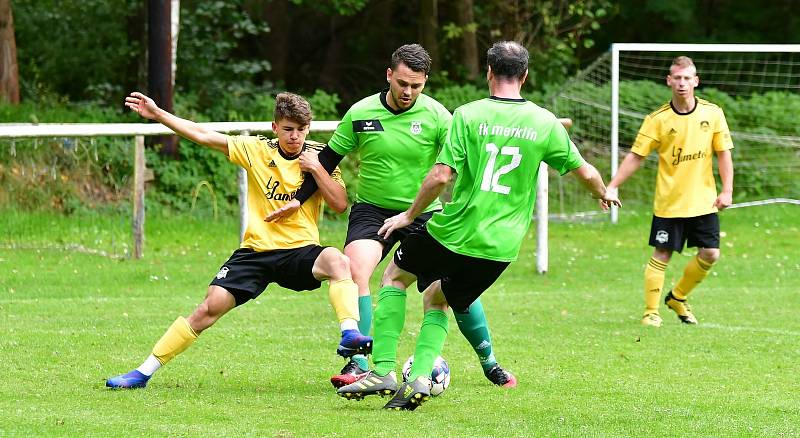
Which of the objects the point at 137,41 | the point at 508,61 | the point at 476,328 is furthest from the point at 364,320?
the point at 137,41

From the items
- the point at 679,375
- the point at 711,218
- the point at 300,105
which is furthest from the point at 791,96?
the point at 300,105

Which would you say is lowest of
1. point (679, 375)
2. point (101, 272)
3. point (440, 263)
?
point (101, 272)

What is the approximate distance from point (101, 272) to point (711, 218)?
610 cm

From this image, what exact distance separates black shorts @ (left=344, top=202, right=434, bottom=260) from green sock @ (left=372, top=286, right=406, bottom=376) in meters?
0.62

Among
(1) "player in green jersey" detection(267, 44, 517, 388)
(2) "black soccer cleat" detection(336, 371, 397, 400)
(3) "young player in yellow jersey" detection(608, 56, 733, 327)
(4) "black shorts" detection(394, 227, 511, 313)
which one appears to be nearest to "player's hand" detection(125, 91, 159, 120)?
(1) "player in green jersey" detection(267, 44, 517, 388)

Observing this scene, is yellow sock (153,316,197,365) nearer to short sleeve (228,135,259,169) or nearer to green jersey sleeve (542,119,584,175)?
short sleeve (228,135,259,169)

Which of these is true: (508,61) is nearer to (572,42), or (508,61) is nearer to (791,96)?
(791,96)

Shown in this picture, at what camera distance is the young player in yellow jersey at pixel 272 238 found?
7.38m

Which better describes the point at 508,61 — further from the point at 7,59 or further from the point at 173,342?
the point at 7,59

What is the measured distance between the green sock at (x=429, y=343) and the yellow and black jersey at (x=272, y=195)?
3.13 ft

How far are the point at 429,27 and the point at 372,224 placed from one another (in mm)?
18148

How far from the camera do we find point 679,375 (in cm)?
814

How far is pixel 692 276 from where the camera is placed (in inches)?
429

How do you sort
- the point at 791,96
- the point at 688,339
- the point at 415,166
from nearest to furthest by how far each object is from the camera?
the point at 415,166, the point at 688,339, the point at 791,96
